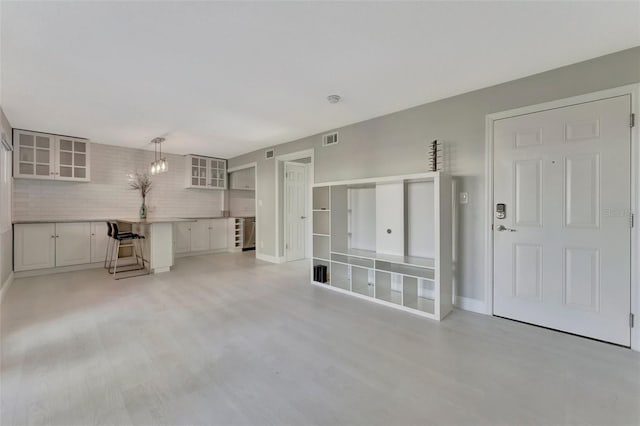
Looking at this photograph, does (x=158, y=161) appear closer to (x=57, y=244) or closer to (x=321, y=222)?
(x=57, y=244)

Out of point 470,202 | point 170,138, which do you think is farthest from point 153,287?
point 470,202

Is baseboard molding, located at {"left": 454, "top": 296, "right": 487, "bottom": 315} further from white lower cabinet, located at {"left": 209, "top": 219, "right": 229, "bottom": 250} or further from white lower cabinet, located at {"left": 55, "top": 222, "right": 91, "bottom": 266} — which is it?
white lower cabinet, located at {"left": 55, "top": 222, "right": 91, "bottom": 266}

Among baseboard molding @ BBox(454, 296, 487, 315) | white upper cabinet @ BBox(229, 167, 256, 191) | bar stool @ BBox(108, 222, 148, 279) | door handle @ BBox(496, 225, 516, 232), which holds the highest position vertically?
white upper cabinet @ BBox(229, 167, 256, 191)

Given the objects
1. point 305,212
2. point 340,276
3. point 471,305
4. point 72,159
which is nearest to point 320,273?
point 340,276

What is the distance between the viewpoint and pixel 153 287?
406 centimetres

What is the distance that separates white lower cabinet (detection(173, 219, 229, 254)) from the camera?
6.41 m

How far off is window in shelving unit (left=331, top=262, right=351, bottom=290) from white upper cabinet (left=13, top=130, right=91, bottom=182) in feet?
16.8

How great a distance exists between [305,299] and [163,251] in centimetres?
302

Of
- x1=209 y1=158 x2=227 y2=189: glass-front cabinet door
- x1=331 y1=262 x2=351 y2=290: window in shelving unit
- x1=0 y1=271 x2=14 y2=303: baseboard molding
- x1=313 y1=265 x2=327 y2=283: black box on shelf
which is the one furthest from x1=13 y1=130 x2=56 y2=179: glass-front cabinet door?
x1=331 y1=262 x2=351 y2=290: window in shelving unit

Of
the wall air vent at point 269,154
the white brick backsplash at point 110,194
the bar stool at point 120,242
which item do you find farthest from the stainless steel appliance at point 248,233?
the bar stool at point 120,242

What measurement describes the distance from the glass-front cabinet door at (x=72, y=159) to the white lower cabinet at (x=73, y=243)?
94cm

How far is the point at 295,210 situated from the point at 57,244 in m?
4.29

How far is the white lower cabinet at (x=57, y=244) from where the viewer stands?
4.50 m

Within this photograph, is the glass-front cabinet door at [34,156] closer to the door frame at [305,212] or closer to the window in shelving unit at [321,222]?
the door frame at [305,212]
